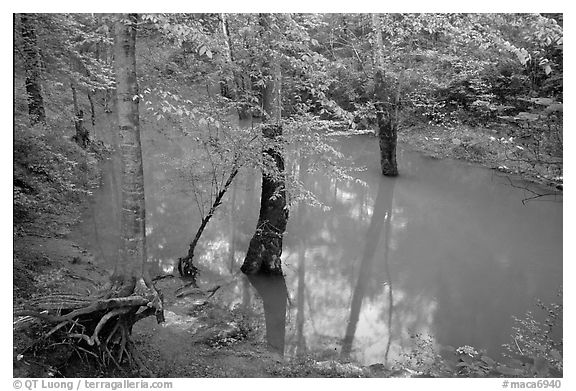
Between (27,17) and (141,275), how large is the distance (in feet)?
17.2

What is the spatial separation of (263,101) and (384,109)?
5807 mm

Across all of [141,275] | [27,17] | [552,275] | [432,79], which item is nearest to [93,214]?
[27,17]

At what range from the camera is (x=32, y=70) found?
8.94 meters

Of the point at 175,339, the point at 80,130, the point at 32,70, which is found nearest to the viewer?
the point at 175,339

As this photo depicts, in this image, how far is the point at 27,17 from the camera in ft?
24.3

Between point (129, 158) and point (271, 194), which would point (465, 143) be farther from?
point (129, 158)

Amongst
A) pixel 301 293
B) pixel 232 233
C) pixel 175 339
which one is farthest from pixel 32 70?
pixel 301 293

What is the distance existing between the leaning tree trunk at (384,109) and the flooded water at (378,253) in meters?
0.47

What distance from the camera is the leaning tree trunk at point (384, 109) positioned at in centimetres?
1067

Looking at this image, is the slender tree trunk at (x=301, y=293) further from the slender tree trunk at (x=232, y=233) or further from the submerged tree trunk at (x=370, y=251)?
the slender tree trunk at (x=232, y=233)

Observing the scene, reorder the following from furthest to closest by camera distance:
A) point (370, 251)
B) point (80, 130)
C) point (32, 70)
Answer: point (80, 130) → point (32, 70) → point (370, 251)

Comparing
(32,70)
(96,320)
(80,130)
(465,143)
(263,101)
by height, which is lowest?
(96,320)

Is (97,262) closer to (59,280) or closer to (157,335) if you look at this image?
(59,280)

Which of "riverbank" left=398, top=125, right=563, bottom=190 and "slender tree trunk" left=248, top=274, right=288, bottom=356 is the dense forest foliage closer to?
"riverbank" left=398, top=125, right=563, bottom=190
